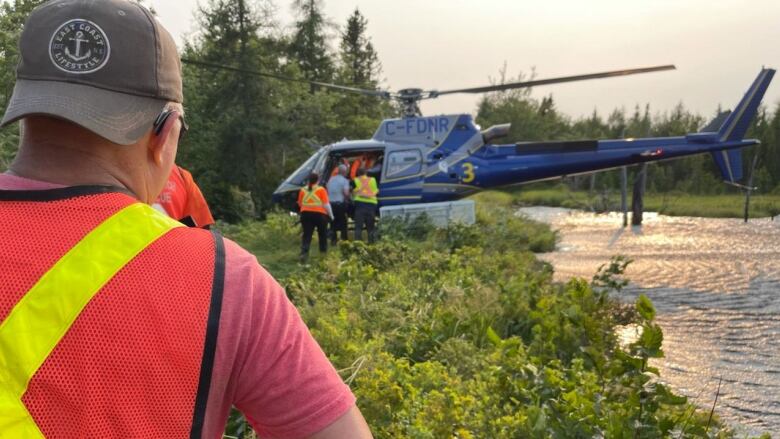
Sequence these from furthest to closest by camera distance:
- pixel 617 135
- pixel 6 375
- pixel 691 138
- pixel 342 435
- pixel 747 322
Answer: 1. pixel 617 135
2. pixel 691 138
3. pixel 747 322
4. pixel 342 435
5. pixel 6 375

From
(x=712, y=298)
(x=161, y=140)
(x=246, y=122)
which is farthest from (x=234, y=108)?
(x=161, y=140)

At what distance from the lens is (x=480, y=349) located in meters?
5.61

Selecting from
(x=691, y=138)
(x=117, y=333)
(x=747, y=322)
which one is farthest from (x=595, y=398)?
(x=691, y=138)

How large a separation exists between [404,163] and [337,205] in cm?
175

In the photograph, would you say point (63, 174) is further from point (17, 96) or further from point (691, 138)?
point (691, 138)

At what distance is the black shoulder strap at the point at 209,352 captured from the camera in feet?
3.36

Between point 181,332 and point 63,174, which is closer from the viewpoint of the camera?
point 181,332

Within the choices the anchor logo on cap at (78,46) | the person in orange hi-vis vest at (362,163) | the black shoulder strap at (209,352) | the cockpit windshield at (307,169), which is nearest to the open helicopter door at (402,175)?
the person in orange hi-vis vest at (362,163)

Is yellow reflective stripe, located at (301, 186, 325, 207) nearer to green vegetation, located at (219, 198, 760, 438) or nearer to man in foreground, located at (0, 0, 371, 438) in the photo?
green vegetation, located at (219, 198, 760, 438)

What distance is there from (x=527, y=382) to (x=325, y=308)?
9.84 feet

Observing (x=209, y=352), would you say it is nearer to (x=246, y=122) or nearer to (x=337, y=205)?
(x=337, y=205)

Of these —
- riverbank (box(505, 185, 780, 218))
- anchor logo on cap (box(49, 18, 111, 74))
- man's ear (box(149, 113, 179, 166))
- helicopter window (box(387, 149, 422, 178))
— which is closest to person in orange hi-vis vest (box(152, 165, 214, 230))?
man's ear (box(149, 113, 179, 166))

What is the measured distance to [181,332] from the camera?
101 cm

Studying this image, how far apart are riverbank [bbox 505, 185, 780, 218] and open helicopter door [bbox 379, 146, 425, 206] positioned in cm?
1610
